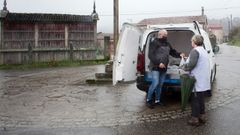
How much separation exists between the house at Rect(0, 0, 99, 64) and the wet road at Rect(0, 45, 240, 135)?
8631 mm

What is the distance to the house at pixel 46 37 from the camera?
20.0 meters

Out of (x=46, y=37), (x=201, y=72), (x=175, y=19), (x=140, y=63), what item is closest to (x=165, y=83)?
(x=140, y=63)

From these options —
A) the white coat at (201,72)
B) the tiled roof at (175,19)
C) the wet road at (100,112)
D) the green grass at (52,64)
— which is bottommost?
the wet road at (100,112)

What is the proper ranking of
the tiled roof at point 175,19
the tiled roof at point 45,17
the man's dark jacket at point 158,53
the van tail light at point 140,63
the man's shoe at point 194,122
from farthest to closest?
the tiled roof at point 175,19 → the tiled roof at point 45,17 → the van tail light at point 140,63 → the man's dark jacket at point 158,53 → the man's shoe at point 194,122

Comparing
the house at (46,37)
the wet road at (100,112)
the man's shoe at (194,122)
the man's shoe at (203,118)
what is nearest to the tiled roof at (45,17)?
the house at (46,37)

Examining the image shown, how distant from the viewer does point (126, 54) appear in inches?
339

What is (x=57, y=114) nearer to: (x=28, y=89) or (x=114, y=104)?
(x=114, y=104)

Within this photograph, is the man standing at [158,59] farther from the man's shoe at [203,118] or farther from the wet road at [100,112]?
the man's shoe at [203,118]

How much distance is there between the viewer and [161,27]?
886cm

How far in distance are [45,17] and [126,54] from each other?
13306 mm

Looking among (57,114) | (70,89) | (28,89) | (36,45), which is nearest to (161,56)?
(57,114)

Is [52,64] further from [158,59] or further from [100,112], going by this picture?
[158,59]

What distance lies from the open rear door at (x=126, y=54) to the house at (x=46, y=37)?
12412 mm

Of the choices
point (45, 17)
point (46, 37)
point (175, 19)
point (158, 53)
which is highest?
point (175, 19)
